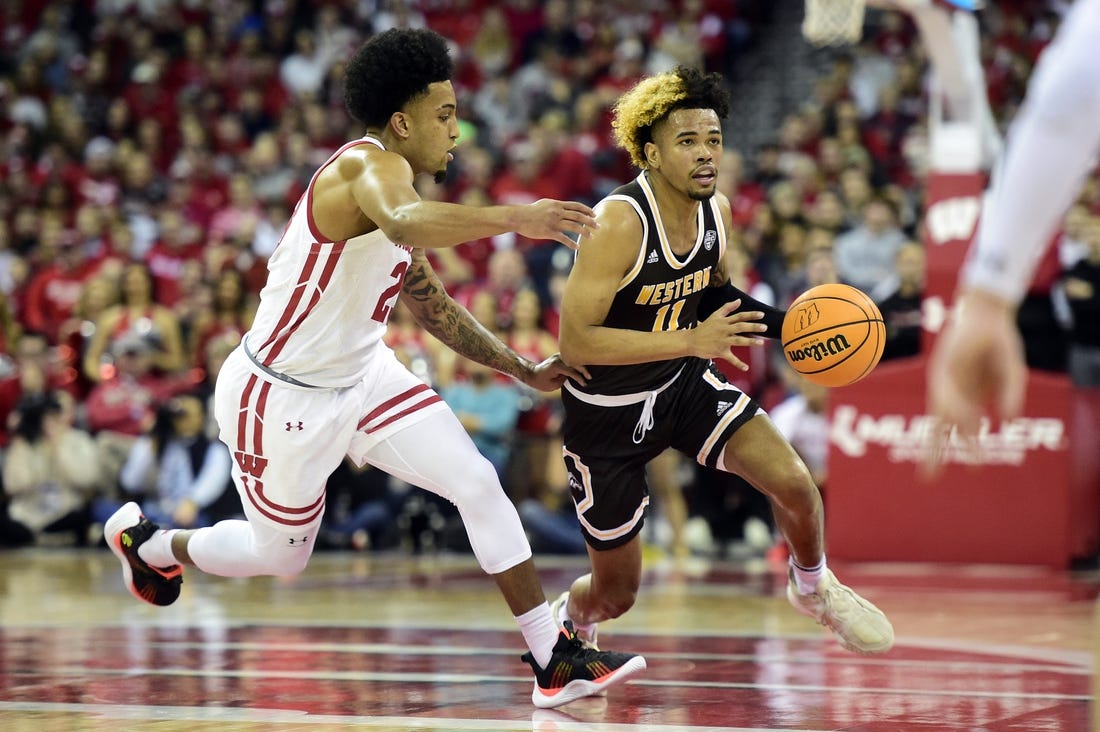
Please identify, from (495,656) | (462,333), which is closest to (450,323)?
(462,333)

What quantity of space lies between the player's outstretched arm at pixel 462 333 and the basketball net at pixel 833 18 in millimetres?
6160

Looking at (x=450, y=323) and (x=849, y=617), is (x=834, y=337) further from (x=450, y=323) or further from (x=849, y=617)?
(x=450, y=323)

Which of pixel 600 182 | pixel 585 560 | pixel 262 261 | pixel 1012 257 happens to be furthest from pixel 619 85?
pixel 1012 257

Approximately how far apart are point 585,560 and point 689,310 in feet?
18.2

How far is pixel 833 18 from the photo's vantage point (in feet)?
35.8

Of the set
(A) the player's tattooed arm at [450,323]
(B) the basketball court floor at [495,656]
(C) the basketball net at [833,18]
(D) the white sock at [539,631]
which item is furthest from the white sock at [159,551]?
(C) the basketball net at [833,18]

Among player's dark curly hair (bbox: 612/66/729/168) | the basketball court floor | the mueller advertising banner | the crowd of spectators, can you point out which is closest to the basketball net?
the mueller advertising banner

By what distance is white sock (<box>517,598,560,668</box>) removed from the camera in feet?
16.6

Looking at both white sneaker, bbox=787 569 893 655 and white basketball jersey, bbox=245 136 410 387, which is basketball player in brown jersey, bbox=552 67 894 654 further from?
white basketball jersey, bbox=245 136 410 387

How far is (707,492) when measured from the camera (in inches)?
459

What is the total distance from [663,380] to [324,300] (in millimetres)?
1246

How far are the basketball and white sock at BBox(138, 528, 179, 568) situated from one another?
7.64 ft

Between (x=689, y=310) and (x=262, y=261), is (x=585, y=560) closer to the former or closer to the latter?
(x=262, y=261)

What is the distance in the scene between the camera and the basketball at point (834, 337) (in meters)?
5.27
